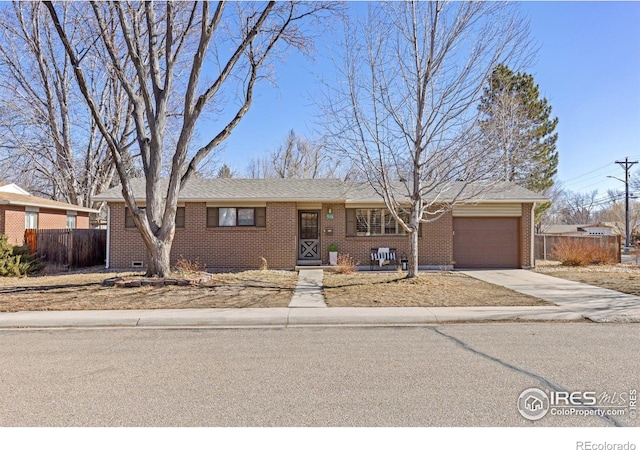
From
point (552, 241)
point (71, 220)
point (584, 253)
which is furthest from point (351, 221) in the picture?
point (71, 220)

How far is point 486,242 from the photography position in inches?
666

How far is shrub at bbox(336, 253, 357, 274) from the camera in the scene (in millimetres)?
14406

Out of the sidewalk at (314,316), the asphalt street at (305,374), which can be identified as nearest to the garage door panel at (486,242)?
the sidewalk at (314,316)

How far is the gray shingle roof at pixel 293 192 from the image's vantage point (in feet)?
52.0

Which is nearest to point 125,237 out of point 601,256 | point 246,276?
point 246,276

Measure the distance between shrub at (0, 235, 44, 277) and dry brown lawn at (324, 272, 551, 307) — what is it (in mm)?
11711

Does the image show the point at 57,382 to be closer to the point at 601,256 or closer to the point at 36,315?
the point at 36,315

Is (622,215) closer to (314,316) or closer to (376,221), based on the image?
(376,221)

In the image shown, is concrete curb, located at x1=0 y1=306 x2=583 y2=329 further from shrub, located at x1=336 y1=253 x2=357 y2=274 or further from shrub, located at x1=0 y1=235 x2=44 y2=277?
shrub, located at x1=0 y1=235 x2=44 y2=277

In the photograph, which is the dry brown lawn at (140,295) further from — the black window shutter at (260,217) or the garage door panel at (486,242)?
the garage door panel at (486,242)

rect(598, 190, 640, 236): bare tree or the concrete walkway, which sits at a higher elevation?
rect(598, 190, 640, 236): bare tree

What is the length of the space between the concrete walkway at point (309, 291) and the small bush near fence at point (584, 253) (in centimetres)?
1212

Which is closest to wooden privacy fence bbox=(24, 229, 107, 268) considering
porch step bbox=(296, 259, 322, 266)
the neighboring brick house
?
the neighboring brick house

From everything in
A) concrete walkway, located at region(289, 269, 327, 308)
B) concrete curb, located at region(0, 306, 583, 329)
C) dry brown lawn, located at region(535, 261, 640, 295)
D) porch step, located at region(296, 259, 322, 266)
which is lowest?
concrete curb, located at region(0, 306, 583, 329)
